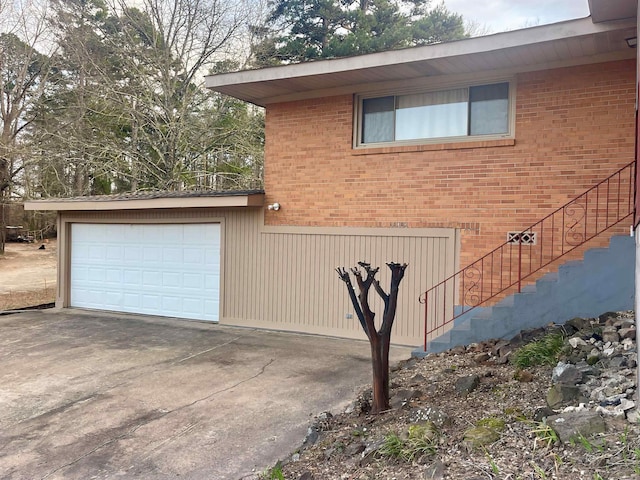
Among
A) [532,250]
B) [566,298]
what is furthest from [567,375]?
[532,250]

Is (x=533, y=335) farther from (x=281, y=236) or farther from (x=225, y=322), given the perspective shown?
(x=225, y=322)

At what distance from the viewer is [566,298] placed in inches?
248

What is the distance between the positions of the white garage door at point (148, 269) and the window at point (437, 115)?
4.02 meters

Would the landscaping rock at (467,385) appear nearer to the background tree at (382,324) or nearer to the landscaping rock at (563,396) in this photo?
the background tree at (382,324)

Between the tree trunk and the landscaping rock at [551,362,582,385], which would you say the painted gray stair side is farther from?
the tree trunk

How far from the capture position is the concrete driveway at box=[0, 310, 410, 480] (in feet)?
13.6

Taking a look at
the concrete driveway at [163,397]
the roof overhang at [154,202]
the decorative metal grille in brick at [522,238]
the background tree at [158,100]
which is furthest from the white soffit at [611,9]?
the background tree at [158,100]

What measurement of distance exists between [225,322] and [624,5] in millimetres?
8214

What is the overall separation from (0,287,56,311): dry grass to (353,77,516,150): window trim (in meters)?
9.67

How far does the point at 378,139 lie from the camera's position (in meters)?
8.59

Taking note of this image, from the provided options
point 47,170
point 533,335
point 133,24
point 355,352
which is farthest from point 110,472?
point 47,170

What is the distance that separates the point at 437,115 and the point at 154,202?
5.91 meters

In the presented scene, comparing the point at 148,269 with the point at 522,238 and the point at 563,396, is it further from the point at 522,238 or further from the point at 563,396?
the point at 563,396

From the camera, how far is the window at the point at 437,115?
303 inches
